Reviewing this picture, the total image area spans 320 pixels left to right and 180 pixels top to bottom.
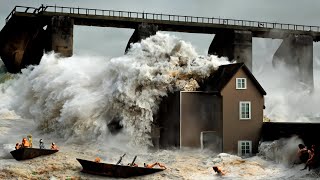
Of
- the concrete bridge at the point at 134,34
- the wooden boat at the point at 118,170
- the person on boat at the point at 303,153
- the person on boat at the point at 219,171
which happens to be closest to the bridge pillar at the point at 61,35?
the concrete bridge at the point at 134,34

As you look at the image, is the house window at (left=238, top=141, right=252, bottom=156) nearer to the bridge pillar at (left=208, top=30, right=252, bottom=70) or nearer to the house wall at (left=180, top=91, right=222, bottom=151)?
the house wall at (left=180, top=91, right=222, bottom=151)

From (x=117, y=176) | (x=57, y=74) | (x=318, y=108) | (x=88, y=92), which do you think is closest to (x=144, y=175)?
(x=117, y=176)

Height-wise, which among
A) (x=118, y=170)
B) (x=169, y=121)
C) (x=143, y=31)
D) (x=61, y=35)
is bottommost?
(x=118, y=170)

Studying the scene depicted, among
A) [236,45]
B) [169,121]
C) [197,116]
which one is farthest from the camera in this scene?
[236,45]

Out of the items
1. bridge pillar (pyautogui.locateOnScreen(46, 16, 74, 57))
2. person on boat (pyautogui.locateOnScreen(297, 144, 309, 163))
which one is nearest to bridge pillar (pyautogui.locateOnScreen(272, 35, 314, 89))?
bridge pillar (pyautogui.locateOnScreen(46, 16, 74, 57))

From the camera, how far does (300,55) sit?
60438mm

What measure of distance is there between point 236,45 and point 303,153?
30.6 m

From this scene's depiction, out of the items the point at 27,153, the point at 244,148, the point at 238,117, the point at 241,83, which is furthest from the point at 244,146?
the point at 27,153

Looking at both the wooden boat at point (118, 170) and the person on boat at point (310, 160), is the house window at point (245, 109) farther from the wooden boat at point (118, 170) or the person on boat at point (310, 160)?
the wooden boat at point (118, 170)

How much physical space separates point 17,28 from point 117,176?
3118 centimetres

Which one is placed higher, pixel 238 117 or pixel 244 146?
pixel 238 117

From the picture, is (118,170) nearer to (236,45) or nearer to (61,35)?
(61,35)

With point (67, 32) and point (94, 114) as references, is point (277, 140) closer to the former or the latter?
point (94, 114)

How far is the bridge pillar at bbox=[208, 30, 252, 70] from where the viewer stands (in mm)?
56281
